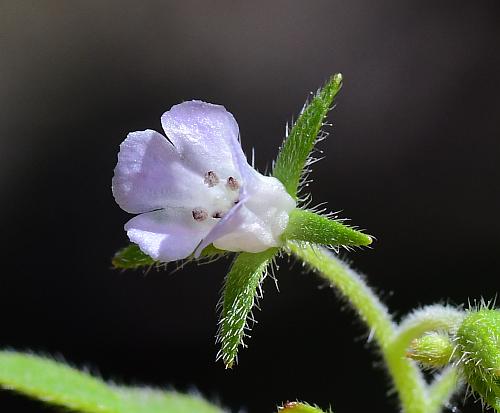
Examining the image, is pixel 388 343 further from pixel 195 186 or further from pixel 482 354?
pixel 195 186

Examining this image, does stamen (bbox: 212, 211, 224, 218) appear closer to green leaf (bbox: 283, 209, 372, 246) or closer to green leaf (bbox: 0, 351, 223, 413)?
green leaf (bbox: 283, 209, 372, 246)

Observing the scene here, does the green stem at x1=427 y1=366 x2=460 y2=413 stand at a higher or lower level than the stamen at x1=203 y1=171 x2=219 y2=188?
lower

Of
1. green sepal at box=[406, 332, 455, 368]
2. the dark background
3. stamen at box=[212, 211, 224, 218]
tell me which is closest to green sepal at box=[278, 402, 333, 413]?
green sepal at box=[406, 332, 455, 368]

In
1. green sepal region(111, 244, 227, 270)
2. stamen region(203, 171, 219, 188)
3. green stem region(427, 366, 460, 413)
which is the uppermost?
stamen region(203, 171, 219, 188)

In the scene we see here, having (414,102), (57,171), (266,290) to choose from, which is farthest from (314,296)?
(57,171)

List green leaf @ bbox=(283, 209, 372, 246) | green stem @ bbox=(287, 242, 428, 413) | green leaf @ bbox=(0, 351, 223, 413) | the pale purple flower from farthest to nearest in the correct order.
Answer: green stem @ bbox=(287, 242, 428, 413), green leaf @ bbox=(0, 351, 223, 413), the pale purple flower, green leaf @ bbox=(283, 209, 372, 246)

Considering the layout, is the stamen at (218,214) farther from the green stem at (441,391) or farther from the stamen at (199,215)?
the green stem at (441,391)
